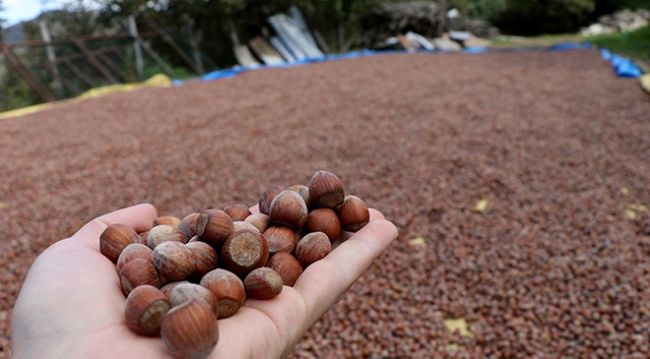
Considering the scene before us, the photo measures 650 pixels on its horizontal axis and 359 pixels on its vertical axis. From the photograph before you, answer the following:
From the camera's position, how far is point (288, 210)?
2.17 meters

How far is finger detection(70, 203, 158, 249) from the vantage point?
2.12m

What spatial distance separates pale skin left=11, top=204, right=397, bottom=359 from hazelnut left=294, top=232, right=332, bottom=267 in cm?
5

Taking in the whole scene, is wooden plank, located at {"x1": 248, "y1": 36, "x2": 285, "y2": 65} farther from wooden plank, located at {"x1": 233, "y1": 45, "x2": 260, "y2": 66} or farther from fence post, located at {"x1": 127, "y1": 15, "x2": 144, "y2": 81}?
fence post, located at {"x1": 127, "y1": 15, "x2": 144, "y2": 81}

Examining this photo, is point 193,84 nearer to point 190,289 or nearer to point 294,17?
point 294,17

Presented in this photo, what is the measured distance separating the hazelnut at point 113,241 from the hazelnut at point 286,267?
64cm

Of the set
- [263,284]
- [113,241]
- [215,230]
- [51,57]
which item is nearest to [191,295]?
[263,284]

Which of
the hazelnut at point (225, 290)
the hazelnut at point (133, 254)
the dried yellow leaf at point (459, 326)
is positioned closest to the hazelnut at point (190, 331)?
the hazelnut at point (225, 290)

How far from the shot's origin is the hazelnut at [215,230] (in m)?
1.96

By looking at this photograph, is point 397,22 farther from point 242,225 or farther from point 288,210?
point 242,225

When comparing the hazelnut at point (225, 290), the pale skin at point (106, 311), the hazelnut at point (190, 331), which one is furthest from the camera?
the hazelnut at point (225, 290)

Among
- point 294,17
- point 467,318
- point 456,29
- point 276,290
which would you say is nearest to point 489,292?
point 467,318

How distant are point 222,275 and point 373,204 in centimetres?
287

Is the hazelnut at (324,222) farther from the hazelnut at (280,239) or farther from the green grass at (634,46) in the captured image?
the green grass at (634,46)

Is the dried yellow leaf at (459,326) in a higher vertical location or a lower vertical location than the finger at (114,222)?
lower
